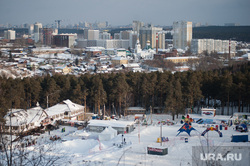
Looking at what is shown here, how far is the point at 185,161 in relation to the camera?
7613mm

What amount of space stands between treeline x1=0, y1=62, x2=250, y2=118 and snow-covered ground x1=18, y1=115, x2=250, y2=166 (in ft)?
8.26

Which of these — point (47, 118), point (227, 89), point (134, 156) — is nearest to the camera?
point (134, 156)

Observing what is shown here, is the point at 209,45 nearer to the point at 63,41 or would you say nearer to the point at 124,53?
the point at 124,53

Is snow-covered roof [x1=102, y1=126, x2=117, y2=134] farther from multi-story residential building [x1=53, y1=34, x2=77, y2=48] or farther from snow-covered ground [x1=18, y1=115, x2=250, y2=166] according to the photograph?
multi-story residential building [x1=53, y1=34, x2=77, y2=48]

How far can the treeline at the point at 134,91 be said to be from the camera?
44.2 feet

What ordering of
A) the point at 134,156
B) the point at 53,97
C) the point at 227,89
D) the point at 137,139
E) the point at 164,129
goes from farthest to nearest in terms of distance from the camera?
the point at 53,97, the point at 227,89, the point at 164,129, the point at 137,139, the point at 134,156

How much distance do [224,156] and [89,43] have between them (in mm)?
65067

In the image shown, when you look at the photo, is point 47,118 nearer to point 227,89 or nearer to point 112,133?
point 112,133

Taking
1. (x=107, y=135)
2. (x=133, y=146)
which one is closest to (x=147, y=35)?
(x=107, y=135)

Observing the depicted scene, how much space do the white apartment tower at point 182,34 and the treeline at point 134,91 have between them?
45691mm

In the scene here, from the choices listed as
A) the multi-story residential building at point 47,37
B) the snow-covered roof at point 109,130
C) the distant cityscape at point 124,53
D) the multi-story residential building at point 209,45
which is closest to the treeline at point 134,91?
the snow-covered roof at point 109,130

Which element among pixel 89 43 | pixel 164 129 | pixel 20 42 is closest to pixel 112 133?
pixel 164 129

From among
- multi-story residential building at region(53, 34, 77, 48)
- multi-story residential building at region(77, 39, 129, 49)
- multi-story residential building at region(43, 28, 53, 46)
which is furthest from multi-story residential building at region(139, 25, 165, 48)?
multi-story residential building at region(43, 28, 53, 46)

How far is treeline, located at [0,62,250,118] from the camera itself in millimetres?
13477
